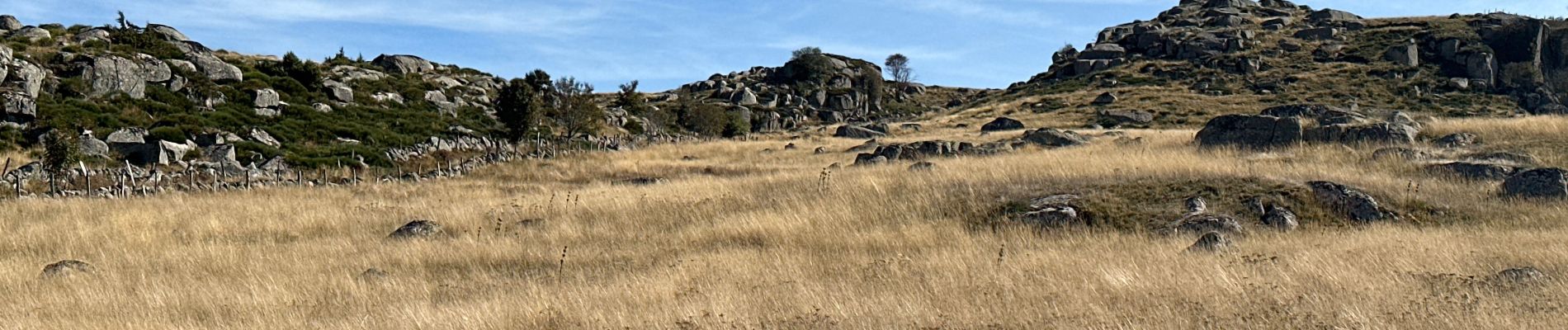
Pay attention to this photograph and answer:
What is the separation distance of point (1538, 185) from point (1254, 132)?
366 inches

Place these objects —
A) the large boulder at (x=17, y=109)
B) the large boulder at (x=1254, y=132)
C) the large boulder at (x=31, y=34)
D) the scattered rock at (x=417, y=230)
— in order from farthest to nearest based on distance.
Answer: the large boulder at (x=31, y=34) < the large boulder at (x=17, y=109) < the large boulder at (x=1254, y=132) < the scattered rock at (x=417, y=230)

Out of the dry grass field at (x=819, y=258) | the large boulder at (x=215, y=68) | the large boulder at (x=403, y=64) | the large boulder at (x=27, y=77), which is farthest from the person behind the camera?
the large boulder at (x=403, y=64)

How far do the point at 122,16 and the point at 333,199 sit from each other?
41.7 metres

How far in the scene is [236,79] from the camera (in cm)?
4297

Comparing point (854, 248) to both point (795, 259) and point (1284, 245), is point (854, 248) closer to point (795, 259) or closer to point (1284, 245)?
point (795, 259)

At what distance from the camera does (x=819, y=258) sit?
31.1 ft

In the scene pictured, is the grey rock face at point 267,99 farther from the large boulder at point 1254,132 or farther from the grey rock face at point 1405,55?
the grey rock face at point 1405,55

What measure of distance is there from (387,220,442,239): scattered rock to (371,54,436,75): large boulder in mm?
50184

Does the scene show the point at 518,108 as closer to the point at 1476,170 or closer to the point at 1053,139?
the point at 1053,139

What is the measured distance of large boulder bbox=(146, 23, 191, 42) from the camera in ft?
162

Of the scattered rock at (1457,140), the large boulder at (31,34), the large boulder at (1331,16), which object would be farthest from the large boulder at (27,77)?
the large boulder at (1331,16)

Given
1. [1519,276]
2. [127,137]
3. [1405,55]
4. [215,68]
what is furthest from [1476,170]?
[1405,55]

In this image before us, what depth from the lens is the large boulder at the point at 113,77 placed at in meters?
36.2

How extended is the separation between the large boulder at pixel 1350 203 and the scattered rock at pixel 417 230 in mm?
11268
